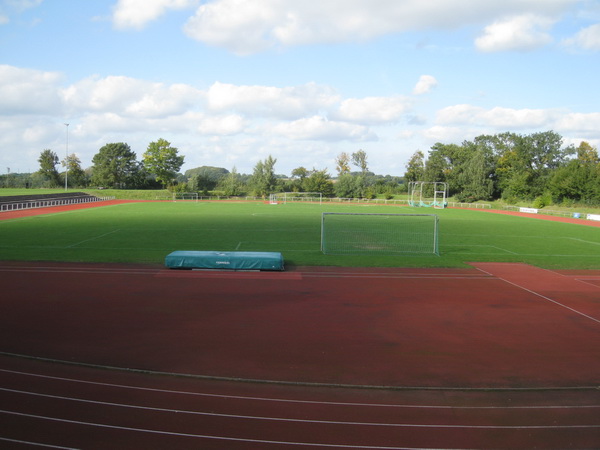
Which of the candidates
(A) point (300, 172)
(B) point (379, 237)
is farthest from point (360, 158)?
(B) point (379, 237)

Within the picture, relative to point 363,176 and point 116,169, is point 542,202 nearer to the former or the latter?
point 363,176

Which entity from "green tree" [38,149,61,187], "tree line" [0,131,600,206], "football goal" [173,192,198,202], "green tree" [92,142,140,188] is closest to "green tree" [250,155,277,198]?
"tree line" [0,131,600,206]

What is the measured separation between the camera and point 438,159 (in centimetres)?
10000

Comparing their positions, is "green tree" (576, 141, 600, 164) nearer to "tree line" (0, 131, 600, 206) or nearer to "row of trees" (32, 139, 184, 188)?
"tree line" (0, 131, 600, 206)

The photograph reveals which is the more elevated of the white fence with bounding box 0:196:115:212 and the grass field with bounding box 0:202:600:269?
the white fence with bounding box 0:196:115:212

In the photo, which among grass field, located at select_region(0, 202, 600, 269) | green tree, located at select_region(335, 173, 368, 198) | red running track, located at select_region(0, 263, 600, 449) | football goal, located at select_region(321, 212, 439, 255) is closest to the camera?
red running track, located at select_region(0, 263, 600, 449)

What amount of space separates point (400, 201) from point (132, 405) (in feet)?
270

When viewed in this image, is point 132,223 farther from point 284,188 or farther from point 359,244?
point 284,188

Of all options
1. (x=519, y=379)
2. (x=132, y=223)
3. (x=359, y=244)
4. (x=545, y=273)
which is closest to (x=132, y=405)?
(x=519, y=379)

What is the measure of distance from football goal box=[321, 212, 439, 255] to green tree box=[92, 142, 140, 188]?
7463 centimetres

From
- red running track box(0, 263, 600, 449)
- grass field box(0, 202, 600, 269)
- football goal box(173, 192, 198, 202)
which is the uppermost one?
football goal box(173, 192, 198, 202)

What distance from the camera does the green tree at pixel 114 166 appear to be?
10106cm

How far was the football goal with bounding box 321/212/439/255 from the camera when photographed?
26797mm

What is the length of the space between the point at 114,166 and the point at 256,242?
82697 millimetres
